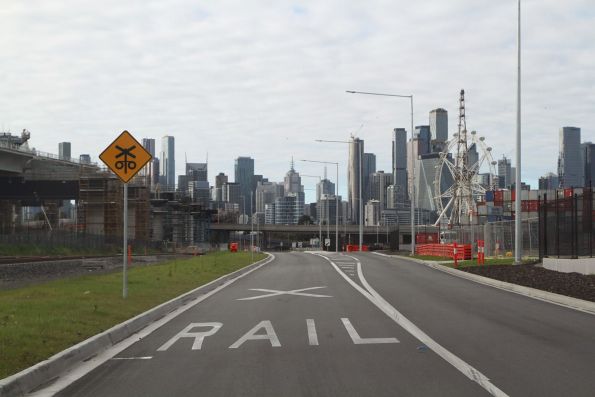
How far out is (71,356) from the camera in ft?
28.7

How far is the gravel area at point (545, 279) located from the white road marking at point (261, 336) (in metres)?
8.04

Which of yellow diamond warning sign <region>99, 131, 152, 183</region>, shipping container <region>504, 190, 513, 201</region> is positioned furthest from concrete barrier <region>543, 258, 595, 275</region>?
shipping container <region>504, 190, 513, 201</region>

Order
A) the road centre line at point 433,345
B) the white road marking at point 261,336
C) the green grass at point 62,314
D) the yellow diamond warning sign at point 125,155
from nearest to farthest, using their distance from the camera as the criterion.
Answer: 1. the road centre line at point 433,345
2. the green grass at point 62,314
3. the white road marking at point 261,336
4. the yellow diamond warning sign at point 125,155

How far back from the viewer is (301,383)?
7.41m

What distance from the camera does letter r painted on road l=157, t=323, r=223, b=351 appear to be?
10.1m

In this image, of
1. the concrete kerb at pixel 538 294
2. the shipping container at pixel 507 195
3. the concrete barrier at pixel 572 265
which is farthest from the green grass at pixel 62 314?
the shipping container at pixel 507 195

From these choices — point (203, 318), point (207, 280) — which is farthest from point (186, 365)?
point (207, 280)

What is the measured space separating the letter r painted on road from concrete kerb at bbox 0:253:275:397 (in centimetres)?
88

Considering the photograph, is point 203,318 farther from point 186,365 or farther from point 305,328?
point 186,365

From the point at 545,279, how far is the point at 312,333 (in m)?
12.7

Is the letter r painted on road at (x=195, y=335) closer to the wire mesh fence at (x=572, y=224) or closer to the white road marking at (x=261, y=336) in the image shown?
the white road marking at (x=261, y=336)

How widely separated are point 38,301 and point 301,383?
338 inches

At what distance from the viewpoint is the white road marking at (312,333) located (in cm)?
1012

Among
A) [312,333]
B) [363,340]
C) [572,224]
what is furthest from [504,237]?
[363,340]
